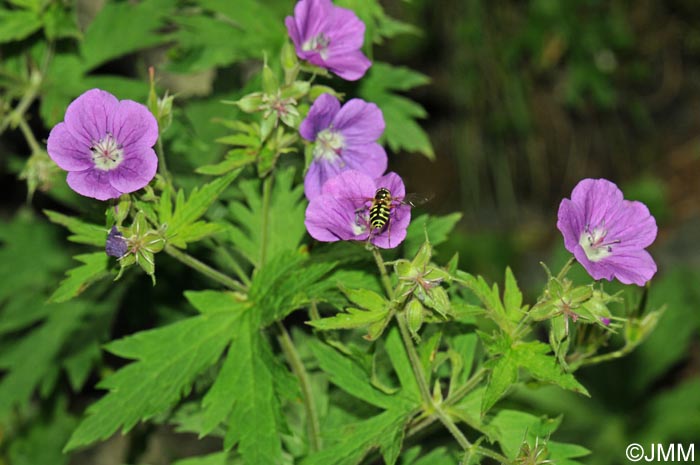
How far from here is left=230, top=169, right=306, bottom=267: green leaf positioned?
8.34 feet

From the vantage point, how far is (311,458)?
224cm

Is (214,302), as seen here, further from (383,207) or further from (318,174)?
(383,207)

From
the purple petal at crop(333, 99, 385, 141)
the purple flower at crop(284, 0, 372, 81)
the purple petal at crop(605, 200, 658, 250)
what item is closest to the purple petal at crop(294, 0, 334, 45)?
the purple flower at crop(284, 0, 372, 81)

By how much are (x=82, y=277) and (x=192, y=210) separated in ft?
1.09

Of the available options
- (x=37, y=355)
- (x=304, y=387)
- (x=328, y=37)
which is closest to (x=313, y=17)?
(x=328, y=37)

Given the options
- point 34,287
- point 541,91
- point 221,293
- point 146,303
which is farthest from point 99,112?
point 541,91

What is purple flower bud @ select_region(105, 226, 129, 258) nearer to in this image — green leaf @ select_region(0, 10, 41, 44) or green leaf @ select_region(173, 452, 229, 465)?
green leaf @ select_region(173, 452, 229, 465)

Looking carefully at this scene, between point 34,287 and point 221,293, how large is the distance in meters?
1.34

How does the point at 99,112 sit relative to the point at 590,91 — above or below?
above

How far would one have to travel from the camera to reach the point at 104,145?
2.00 metres

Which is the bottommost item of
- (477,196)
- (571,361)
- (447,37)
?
(477,196)

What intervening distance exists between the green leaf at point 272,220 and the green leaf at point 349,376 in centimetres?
33

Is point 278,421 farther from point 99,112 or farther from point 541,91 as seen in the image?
point 541,91

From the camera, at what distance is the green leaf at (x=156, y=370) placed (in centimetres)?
231
